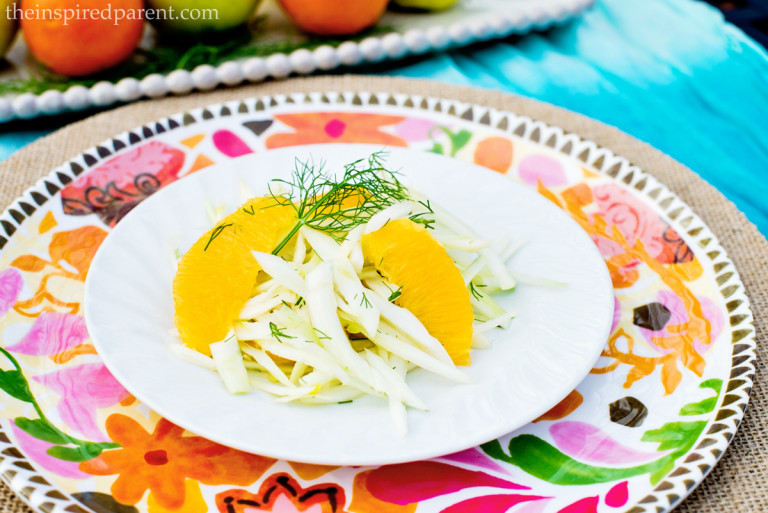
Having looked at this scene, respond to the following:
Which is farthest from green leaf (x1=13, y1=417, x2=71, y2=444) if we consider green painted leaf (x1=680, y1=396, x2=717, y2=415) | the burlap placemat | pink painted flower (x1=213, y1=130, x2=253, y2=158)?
green painted leaf (x1=680, y1=396, x2=717, y2=415)

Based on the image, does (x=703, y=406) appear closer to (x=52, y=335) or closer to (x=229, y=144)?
(x=52, y=335)

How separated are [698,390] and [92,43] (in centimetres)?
248

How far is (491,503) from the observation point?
53.6 inches

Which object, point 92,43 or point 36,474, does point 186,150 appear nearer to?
point 92,43

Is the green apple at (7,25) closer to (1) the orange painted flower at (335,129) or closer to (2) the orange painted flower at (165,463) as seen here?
(1) the orange painted flower at (335,129)

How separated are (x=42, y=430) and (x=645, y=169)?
77.3 inches

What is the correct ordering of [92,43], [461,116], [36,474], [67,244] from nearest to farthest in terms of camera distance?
[36,474]
[67,244]
[461,116]
[92,43]

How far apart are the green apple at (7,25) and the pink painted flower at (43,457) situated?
208 centimetres

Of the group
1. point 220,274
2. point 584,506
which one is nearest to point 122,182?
point 220,274

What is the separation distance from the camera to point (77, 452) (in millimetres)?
1411

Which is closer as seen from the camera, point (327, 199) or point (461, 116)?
point (327, 199)

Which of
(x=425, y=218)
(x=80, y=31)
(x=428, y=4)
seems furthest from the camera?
(x=428, y=4)

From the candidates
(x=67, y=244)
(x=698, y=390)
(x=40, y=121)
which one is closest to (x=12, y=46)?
(x=40, y=121)

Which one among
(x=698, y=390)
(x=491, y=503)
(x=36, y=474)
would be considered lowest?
(x=36, y=474)
